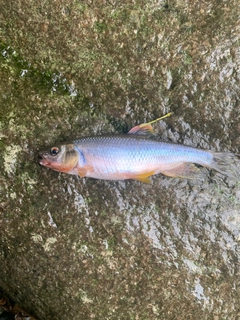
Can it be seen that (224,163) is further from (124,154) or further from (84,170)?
(84,170)

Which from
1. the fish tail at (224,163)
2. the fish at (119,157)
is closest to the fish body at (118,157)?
the fish at (119,157)

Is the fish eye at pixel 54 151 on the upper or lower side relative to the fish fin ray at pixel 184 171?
upper

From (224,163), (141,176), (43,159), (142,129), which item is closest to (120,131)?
(142,129)

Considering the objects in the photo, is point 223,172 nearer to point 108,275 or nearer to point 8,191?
point 108,275

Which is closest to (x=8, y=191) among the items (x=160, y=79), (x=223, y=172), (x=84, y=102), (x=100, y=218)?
(x=100, y=218)

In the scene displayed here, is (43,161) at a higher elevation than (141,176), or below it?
higher

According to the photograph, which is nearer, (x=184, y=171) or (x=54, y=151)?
(x=54, y=151)

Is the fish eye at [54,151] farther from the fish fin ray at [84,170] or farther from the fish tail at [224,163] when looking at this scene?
the fish tail at [224,163]
